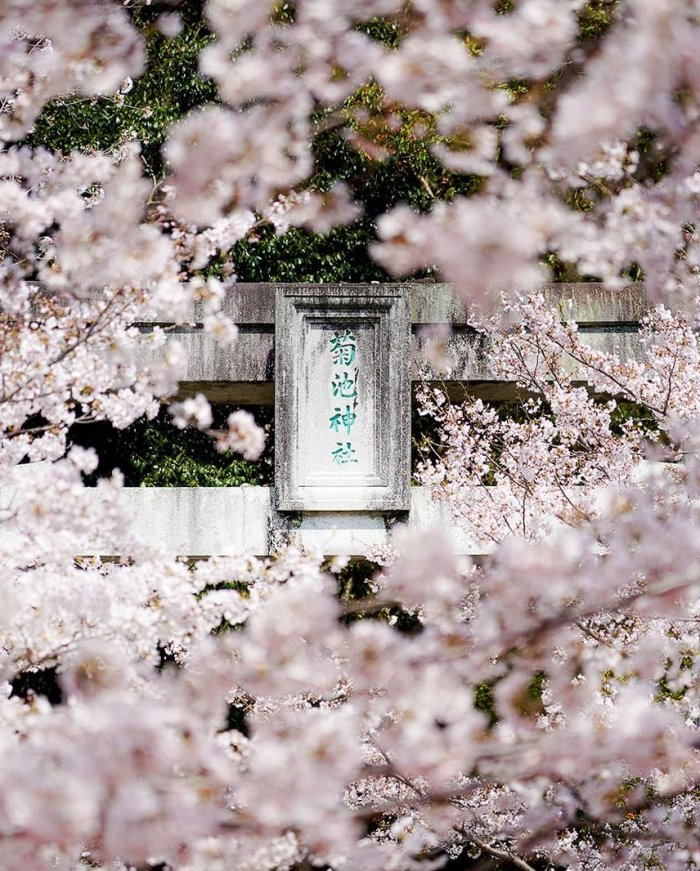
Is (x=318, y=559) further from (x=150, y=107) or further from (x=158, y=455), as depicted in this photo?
(x=150, y=107)

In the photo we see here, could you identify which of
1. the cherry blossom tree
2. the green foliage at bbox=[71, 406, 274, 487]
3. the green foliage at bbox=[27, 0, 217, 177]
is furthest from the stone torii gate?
the green foliage at bbox=[27, 0, 217, 177]

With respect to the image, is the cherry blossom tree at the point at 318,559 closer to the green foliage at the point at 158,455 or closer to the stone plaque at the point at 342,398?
the stone plaque at the point at 342,398

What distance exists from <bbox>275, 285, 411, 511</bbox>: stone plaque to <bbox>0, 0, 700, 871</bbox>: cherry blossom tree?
1.01m

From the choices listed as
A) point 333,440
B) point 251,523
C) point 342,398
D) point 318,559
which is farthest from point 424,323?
point 318,559

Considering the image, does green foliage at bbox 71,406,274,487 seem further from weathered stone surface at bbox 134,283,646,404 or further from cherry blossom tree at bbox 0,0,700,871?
cherry blossom tree at bbox 0,0,700,871

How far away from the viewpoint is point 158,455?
26.5ft

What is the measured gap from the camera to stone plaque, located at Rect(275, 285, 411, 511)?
19.1 feet

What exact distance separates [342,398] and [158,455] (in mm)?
2748

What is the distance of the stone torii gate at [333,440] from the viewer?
19.1 feet

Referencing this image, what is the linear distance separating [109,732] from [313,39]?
1915mm

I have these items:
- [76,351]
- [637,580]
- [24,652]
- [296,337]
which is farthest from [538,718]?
[76,351]

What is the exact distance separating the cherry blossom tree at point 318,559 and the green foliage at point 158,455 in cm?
331

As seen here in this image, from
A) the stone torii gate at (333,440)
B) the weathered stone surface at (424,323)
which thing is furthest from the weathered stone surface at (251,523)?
the weathered stone surface at (424,323)

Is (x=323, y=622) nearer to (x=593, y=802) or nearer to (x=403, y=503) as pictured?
(x=593, y=802)
